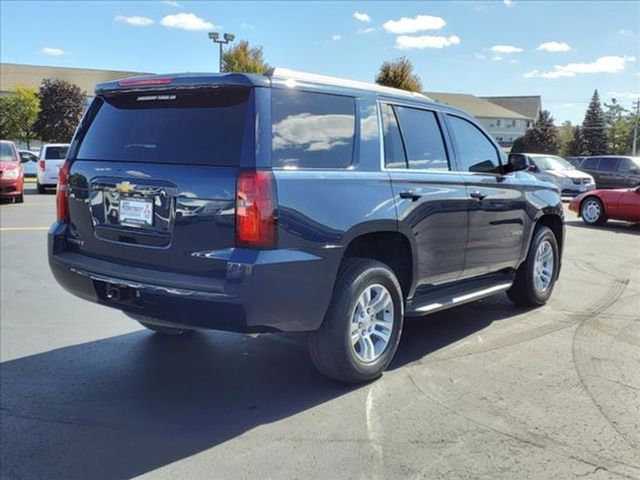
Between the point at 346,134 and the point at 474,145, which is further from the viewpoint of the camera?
the point at 474,145

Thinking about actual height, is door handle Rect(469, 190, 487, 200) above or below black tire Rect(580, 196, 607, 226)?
above

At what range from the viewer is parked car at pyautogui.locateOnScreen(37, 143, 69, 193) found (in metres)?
20.8

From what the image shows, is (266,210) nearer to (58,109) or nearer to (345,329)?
(345,329)

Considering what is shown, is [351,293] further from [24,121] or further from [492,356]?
[24,121]

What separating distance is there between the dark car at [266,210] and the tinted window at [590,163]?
65.2 feet

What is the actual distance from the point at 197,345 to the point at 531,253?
11.0ft

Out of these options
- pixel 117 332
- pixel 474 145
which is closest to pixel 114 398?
pixel 117 332

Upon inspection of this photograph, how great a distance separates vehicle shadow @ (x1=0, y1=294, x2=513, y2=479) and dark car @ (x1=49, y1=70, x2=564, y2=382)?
0.52 metres

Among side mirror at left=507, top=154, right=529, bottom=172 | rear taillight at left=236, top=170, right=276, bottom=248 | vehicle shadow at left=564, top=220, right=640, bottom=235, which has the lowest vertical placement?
vehicle shadow at left=564, top=220, right=640, bottom=235

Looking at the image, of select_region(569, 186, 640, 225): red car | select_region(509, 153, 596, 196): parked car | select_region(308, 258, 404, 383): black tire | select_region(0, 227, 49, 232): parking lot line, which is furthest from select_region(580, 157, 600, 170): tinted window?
select_region(308, 258, 404, 383): black tire

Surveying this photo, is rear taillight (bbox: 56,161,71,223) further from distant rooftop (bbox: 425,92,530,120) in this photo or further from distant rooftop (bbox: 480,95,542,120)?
distant rooftop (bbox: 480,95,542,120)

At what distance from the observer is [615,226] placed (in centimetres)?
1388

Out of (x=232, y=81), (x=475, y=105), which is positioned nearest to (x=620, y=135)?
(x=475, y=105)

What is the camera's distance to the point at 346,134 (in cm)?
398
